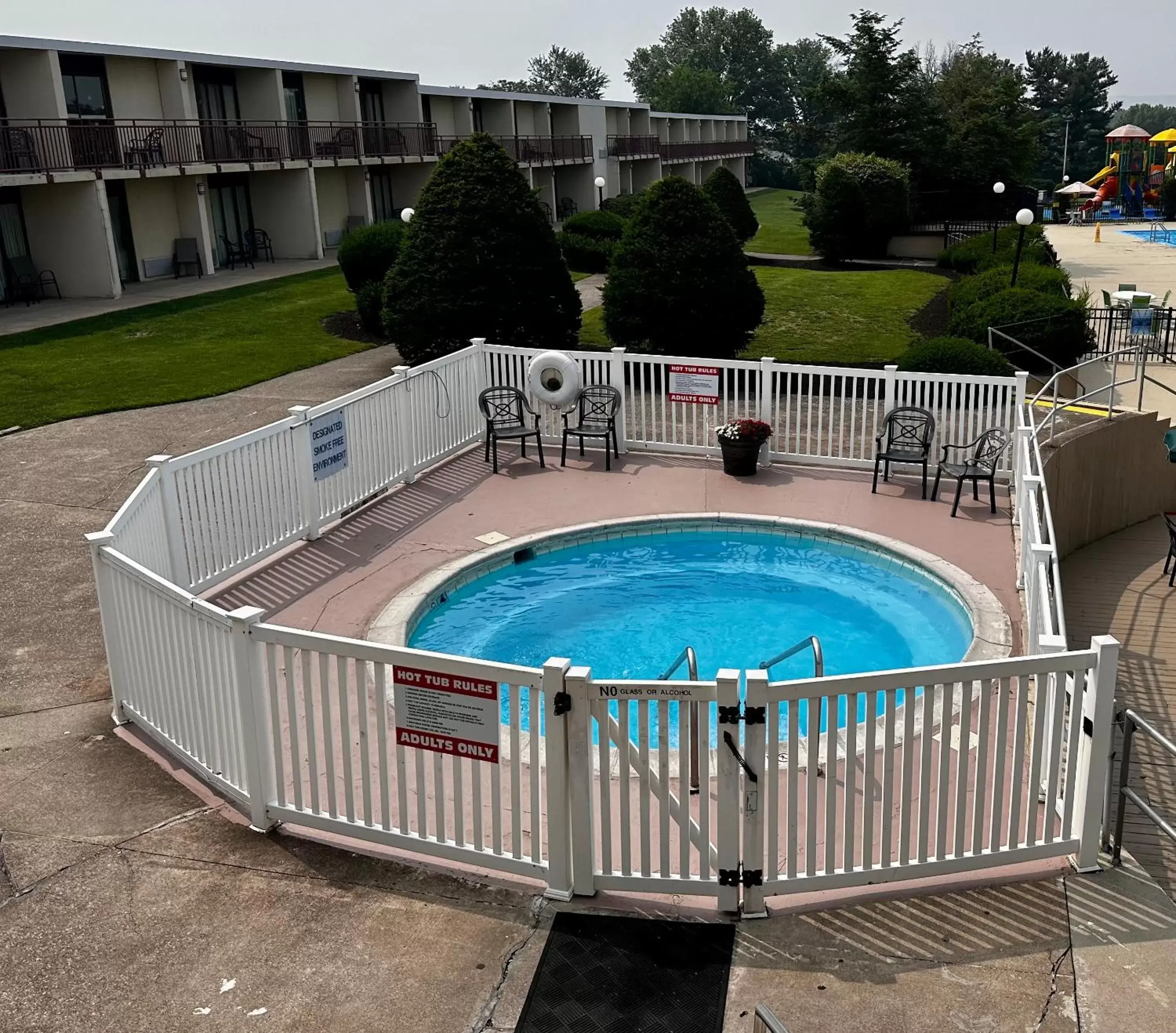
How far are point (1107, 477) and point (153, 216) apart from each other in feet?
83.9

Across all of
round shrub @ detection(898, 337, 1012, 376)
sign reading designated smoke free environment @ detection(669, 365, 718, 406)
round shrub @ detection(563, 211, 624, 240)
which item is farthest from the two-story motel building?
sign reading designated smoke free environment @ detection(669, 365, 718, 406)

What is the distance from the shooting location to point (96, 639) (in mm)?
9336

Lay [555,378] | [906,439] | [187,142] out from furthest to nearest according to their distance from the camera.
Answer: [187,142] → [555,378] → [906,439]

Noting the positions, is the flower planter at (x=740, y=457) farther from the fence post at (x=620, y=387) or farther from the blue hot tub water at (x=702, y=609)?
the blue hot tub water at (x=702, y=609)

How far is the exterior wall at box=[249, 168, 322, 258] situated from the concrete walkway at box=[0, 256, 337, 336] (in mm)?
1047

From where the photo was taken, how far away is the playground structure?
6912 centimetres

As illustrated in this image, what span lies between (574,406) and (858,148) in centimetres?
3461

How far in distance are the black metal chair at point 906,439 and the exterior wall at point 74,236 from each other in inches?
834

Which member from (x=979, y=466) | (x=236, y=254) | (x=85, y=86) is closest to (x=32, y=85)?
(x=85, y=86)

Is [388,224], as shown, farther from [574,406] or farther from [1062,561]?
[1062,561]

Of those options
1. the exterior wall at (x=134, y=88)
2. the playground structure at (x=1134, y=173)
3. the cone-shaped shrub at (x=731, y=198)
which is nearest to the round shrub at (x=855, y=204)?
the cone-shaped shrub at (x=731, y=198)

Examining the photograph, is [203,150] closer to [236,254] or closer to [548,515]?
[236,254]

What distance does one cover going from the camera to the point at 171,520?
9680mm

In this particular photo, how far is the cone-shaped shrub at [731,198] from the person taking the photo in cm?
3825
